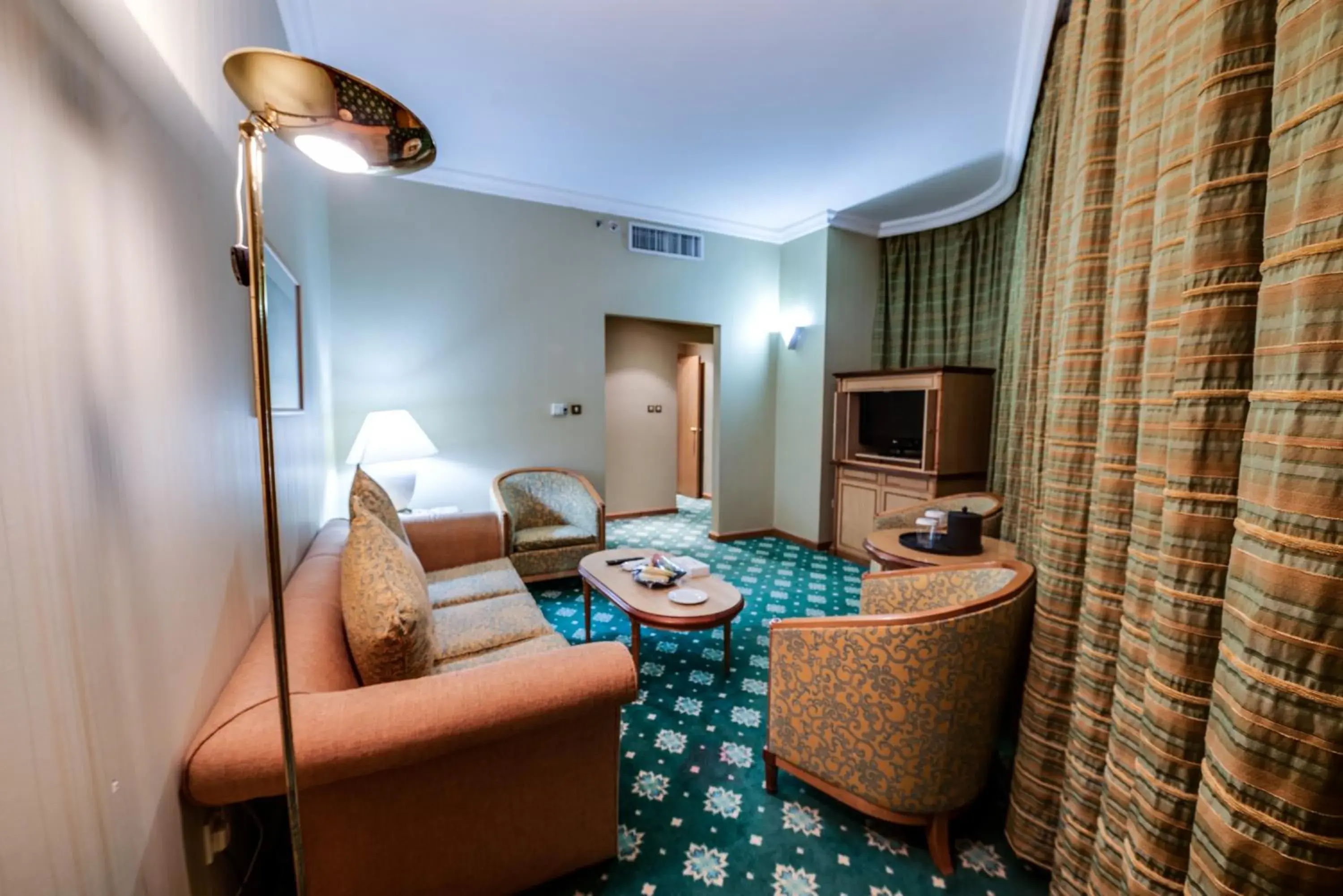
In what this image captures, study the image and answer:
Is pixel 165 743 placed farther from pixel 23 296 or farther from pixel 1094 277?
pixel 1094 277

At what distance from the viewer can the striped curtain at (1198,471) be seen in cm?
59

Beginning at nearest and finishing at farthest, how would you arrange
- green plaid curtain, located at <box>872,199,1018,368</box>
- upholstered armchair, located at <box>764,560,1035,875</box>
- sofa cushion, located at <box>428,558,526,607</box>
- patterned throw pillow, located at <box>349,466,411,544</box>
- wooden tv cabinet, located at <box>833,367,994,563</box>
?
1. upholstered armchair, located at <box>764,560,1035,875</box>
2. patterned throw pillow, located at <box>349,466,411,544</box>
3. sofa cushion, located at <box>428,558,526,607</box>
4. wooden tv cabinet, located at <box>833,367,994,563</box>
5. green plaid curtain, located at <box>872,199,1018,368</box>

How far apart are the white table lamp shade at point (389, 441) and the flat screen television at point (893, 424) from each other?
3390 millimetres

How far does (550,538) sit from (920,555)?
7.34ft

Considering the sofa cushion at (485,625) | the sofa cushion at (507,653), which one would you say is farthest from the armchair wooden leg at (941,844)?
the sofa cushion at (485,625)

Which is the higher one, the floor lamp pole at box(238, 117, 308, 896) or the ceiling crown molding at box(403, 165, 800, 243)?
the ceiling crown molding at box(403, 165, 800, 243)

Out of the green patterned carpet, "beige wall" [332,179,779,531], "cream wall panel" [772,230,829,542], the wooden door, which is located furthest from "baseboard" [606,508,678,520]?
the green patterned carpet

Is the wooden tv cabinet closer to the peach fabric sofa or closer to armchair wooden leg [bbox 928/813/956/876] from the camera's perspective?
armchair wooden leg [bbox 928/813/956/876]

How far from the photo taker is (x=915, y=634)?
130 centimetres

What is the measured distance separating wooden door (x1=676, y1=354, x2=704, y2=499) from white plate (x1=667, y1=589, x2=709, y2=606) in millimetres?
4244

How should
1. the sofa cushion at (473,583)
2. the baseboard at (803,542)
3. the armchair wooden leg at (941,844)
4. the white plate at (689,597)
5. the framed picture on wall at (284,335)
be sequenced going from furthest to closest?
the baseboard at (803,542)
the sofa cushion at (473,583)
the white plate at (689,597)
the framed picture on wall at (284,335)
the armchair wooden leg at (941,844)

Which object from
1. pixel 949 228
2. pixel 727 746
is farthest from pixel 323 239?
pixel 949 228

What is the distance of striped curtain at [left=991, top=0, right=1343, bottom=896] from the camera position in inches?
23.4

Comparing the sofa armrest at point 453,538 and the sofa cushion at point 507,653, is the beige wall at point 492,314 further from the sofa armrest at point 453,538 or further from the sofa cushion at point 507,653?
the sofa cushion at point 507,653
